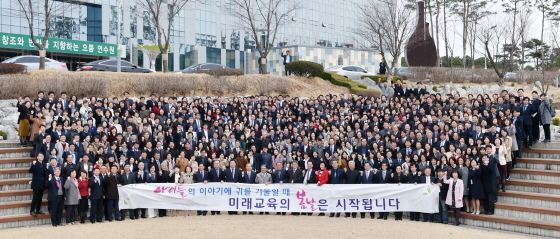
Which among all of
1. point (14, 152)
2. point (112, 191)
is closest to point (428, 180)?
point (112, 191)

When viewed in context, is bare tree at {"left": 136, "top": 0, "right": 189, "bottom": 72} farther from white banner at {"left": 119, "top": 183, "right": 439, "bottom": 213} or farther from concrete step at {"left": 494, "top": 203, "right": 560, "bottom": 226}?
concrete step at {"left": 494, "top": 203, "right": 560, "bottom": 226}

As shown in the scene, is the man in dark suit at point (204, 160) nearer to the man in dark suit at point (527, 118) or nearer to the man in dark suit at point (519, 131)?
the man in dark suit at point (519, 131)

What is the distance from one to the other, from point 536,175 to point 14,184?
44.8 feet

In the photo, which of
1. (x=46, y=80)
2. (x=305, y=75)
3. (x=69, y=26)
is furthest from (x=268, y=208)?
(x=69, y=26)

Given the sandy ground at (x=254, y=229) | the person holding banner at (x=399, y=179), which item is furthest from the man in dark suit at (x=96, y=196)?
the person holding banner at (x=399, y=179)

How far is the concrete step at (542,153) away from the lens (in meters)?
15.7

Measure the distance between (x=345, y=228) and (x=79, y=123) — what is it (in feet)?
26.2

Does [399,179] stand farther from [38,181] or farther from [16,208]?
[16,208]

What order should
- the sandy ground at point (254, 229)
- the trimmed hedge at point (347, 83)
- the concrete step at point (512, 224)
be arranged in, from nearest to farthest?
the sandy ground at point (254, 229) < the concrete step at point (512, 224) < the trimmed hedge at point (347, 83)

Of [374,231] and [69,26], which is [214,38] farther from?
[374,231]

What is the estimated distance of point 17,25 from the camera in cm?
4381

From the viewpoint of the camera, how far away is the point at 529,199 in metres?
14.1

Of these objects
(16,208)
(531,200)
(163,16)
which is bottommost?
(16,208)

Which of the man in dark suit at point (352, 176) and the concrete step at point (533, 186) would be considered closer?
the concrete step at point (533, 186)
